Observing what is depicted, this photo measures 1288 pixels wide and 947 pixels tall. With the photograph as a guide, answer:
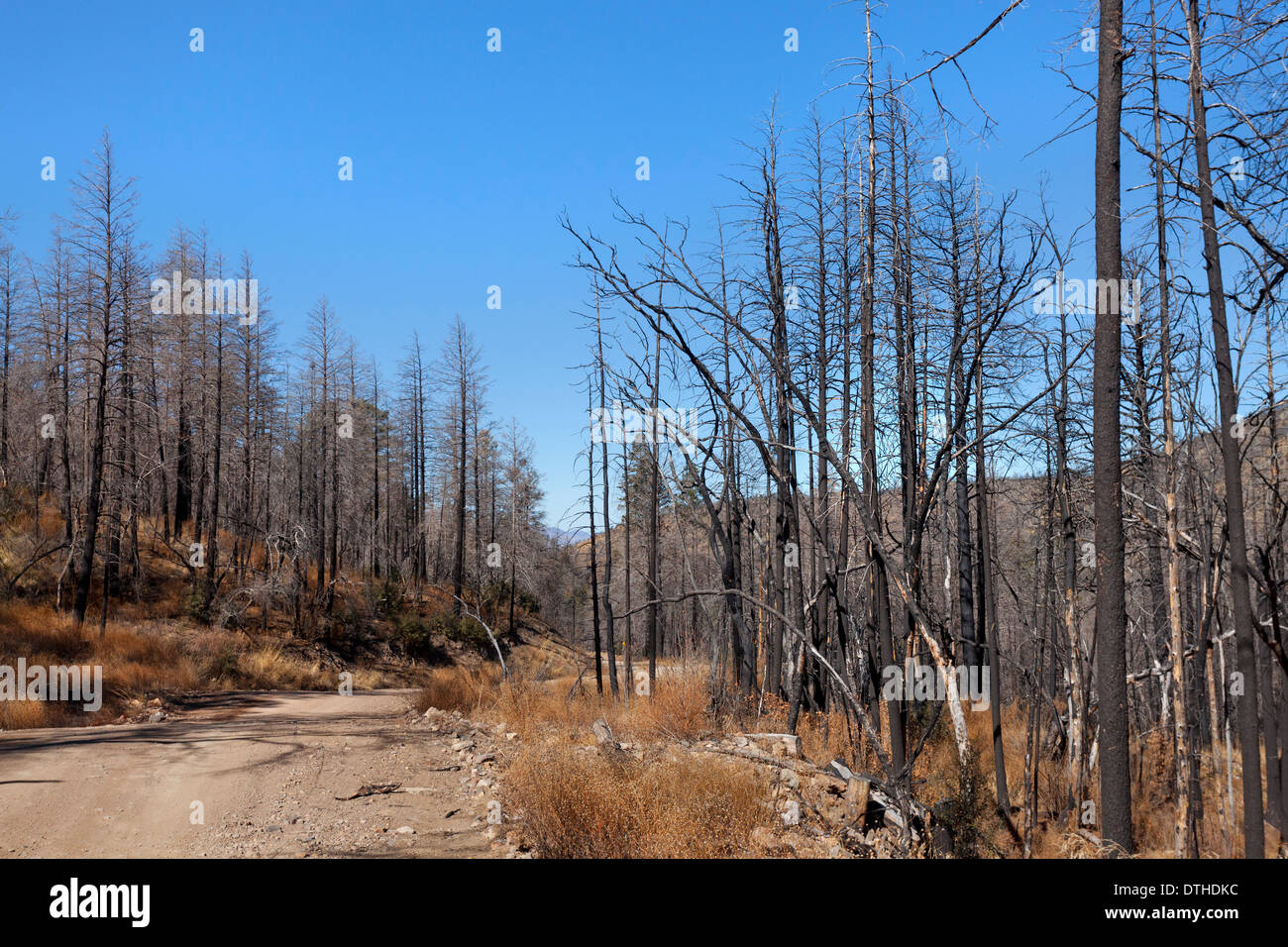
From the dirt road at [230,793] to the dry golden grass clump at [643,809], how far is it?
86 cm

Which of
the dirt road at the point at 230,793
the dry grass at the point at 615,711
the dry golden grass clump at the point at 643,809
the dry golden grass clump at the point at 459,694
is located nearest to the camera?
the dry golden grass clump at the point at 643,809


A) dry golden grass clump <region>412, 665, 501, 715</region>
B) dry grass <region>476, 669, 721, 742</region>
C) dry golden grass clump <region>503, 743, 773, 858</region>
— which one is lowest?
dry golden grass clump <region>412, 665, 501, 715</region>

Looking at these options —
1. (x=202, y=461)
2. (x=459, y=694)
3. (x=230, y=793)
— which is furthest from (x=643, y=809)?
(x=202, y=461)

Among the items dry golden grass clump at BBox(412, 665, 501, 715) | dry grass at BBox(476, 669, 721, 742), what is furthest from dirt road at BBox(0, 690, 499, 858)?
dry golden grass clump at BBox(412, 665, 501, 715)

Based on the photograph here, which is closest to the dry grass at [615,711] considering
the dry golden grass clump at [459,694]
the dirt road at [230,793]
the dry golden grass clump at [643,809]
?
the dry golden grass clump at [459,694]

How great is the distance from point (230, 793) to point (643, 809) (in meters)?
5.15

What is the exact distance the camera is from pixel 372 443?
150ft

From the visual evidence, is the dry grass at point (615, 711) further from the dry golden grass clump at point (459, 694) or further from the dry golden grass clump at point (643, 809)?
the dry golden grass clump at point (643, 809)

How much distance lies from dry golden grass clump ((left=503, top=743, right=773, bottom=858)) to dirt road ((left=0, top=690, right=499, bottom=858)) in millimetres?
858

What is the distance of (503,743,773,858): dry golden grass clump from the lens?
19.1 feet

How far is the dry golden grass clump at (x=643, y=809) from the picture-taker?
230 inches

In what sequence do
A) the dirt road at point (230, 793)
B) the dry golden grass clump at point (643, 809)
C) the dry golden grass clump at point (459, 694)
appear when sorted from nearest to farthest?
the dry golden grass clump at point (643, 809) → the dirt road at point (230, 793) → the dry golden grass clump at point (459, 694)

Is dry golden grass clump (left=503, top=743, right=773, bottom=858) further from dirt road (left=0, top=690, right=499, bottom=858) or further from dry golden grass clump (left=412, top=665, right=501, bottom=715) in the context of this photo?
dry golden grass clump (left=412, top=665, right=501, bottom=715)
